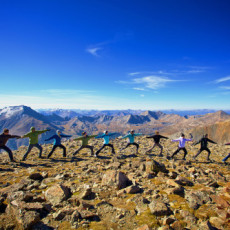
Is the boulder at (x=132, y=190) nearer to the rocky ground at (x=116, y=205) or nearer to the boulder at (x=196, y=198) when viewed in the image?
the rocky ground at (x=116, y=205)

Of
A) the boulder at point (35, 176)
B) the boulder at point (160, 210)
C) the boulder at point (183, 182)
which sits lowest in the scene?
the boulder at point (35, 176)

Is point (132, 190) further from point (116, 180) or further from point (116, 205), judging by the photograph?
point (116, 205)

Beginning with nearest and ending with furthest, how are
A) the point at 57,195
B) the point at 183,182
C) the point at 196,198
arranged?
the point at 196,198
the point at 57,195
the point at 183,182

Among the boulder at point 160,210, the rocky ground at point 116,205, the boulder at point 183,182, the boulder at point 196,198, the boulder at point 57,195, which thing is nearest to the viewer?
the rocky ground at point 116,205

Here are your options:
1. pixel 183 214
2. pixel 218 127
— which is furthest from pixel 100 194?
pixel 218 127

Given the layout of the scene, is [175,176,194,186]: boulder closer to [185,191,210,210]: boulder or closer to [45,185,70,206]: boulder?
[185,191,210,210]: boulder

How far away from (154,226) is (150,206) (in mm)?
1004

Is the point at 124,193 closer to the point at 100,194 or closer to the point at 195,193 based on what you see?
the point at 100,194

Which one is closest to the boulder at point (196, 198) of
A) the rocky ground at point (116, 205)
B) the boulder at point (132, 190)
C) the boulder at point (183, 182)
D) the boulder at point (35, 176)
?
the rocky ground at point (116, 205)

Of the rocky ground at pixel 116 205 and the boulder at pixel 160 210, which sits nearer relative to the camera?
the rocky ground at pixel 116 205

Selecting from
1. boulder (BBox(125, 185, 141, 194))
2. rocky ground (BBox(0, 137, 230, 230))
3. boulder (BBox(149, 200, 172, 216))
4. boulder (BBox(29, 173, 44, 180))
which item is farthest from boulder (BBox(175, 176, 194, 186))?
boulder (BBox(29, 173, 44, 180))

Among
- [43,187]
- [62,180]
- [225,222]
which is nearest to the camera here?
[225,222]

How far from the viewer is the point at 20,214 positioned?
5.51 metres

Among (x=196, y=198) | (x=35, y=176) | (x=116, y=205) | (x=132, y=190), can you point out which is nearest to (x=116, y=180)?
(x=132, y=190)
